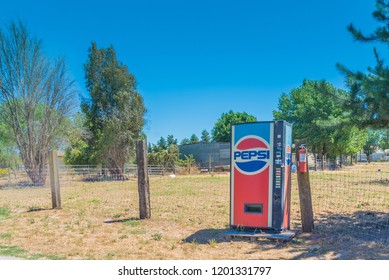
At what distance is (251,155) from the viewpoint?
19.3 feet

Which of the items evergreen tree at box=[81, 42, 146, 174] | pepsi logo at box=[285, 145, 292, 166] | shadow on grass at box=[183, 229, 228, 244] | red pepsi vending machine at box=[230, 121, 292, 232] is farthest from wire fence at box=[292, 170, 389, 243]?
evergreen tree at box=[81, 42, 146, 174]

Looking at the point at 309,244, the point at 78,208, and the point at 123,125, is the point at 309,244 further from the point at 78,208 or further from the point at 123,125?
the point at 123,125

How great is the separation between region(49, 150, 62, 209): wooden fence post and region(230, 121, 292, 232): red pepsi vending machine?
19.6 feet

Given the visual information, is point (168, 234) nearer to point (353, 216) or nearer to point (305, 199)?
point (305, 199)

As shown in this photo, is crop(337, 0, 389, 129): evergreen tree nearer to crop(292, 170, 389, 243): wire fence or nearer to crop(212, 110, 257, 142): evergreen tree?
Result: crop(292, 170, 389, 243): wire fence

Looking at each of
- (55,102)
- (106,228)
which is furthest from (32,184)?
(106,228)

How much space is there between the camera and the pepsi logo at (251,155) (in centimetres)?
580

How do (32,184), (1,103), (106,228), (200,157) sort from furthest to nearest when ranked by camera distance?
(200,157) → (1,103) → (32,184) → (106,228)

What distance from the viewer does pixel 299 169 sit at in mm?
6055

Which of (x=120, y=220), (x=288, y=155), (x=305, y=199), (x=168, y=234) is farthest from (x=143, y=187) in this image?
(x=305, y=199)

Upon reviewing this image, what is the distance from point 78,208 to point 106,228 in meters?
3.14

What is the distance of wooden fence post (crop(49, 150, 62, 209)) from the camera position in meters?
9.90

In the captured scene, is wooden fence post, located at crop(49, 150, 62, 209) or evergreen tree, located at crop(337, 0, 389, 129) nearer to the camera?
evergreen tree, located at crop(337, 0, 389, 129)

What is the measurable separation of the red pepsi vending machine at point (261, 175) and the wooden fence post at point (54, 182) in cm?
597
